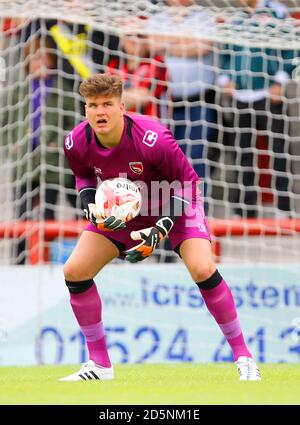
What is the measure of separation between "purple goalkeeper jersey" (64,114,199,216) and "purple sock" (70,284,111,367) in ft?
2.12

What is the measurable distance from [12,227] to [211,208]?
186 cm

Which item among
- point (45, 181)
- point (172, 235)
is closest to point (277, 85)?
point (45, 181)

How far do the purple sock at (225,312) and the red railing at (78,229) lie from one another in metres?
3.24

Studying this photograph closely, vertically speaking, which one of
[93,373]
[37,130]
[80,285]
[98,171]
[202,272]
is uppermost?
[37,130]

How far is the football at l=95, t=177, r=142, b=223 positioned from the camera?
6.20 metres

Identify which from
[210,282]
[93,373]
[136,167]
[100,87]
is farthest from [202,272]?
[100,87]

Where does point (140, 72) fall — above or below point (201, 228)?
above

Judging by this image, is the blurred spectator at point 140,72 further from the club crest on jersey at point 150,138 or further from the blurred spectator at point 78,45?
the club crest on jersey at point 150,138

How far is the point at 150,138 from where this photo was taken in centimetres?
632

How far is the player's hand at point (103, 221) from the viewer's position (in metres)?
6.17

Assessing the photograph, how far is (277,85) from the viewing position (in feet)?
32.7

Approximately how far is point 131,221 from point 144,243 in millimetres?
398

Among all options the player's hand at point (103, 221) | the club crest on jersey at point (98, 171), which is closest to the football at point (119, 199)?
the player's hand at point (103, 221)

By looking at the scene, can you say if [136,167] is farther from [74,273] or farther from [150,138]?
[74,273]
